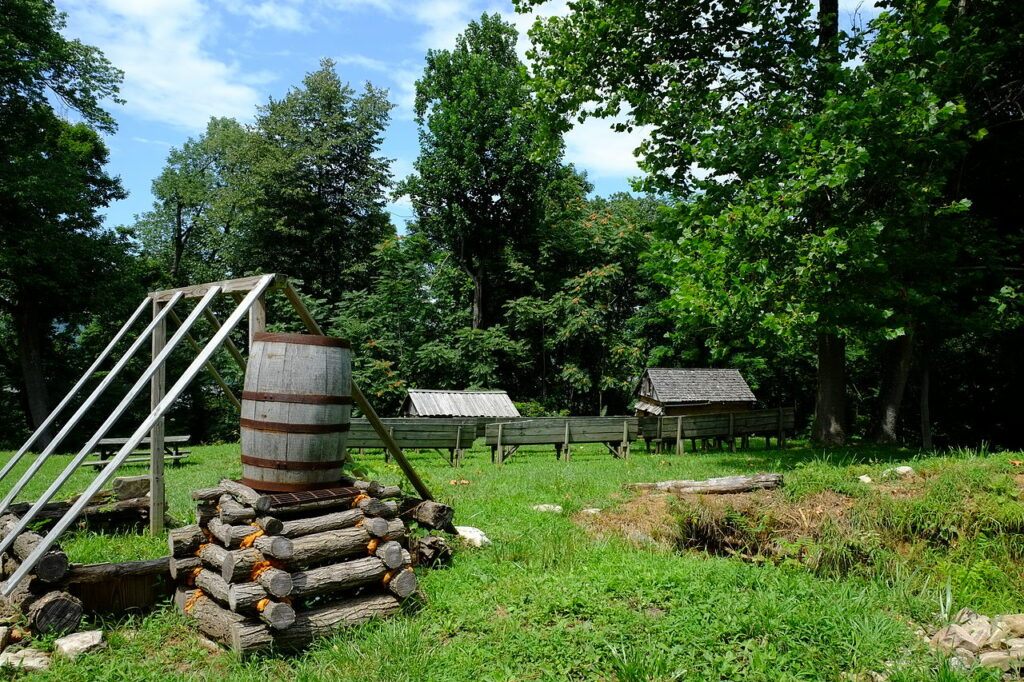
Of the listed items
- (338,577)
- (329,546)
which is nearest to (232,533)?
(329,546)

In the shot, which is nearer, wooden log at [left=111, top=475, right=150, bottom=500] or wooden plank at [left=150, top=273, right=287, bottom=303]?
wooden plank at [left=150, top=273, right=287, bottom=303]

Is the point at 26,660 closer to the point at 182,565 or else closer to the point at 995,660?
the point at 182,565

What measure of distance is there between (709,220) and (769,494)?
231 inches

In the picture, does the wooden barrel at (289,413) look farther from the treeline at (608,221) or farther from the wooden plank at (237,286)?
the treeline at (608,221)

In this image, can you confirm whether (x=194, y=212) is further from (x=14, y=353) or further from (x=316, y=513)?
(x=316, y=513)

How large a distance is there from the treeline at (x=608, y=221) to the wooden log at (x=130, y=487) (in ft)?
30.7

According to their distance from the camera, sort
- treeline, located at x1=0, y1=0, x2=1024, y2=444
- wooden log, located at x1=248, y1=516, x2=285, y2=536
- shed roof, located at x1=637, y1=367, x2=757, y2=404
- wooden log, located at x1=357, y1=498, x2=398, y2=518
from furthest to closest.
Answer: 1. shed roof, located at x1=637, y1=367, x2=757, y2=404
2. treeline, located at x1=0, y1=0, x2=1024, y2=444
3. wooden log, located at x1=357, y1=498, x2=398, y2=518
4. wooden log, located at x1=248, y1=516, x2=285, y2=536

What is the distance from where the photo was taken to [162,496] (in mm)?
7562

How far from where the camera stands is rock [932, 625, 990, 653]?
4728 millimetres

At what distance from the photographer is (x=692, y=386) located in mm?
23547

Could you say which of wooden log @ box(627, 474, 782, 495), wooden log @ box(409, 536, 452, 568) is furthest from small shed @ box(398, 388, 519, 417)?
wooden log @ box(409, 536, 452, 568)

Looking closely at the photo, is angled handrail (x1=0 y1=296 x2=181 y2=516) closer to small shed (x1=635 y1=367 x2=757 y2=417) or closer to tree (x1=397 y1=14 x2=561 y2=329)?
small shed (x1=635 y1=367 x2=757 y2=417)

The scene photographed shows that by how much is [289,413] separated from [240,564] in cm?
130

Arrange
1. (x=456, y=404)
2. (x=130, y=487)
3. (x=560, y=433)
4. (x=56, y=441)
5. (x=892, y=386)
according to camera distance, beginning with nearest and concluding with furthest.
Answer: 1. (x=56, y=441)
2. (x=130, y=487)
3. (x=892, y=386)
4. (x=560, y=433)
5. (x=456, y=404)
